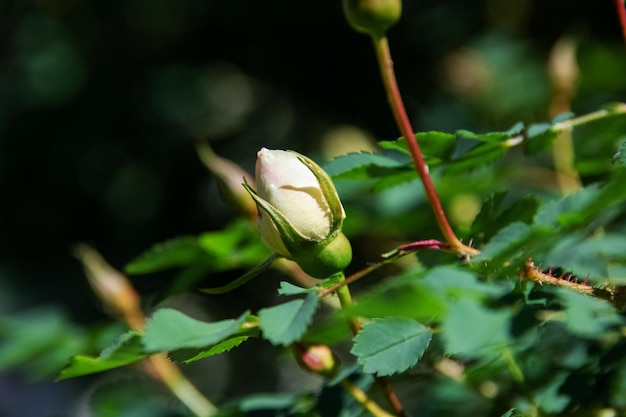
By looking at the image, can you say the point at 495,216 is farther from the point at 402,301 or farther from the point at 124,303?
the point at 124,303

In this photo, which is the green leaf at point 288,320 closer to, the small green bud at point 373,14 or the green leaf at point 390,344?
the green leaf at point 390,344

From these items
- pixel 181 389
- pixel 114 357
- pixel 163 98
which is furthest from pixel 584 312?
pixel 163 98

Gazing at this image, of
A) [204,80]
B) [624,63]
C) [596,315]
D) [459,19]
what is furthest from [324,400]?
[204,80]

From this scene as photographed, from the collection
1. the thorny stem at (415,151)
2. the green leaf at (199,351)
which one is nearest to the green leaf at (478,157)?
the thorny stem at (415,151)

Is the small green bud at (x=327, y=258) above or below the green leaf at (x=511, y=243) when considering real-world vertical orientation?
below

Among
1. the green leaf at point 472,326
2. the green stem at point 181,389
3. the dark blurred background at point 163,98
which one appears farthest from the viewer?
the dark blurred background at point 163,98

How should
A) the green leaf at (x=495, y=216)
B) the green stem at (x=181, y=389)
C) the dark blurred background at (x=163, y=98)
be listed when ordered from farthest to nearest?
the dark blurred background at (x=163, y=98) → the green stem at (x=181, y=389) → the green leaf at (x=495, y=216)
